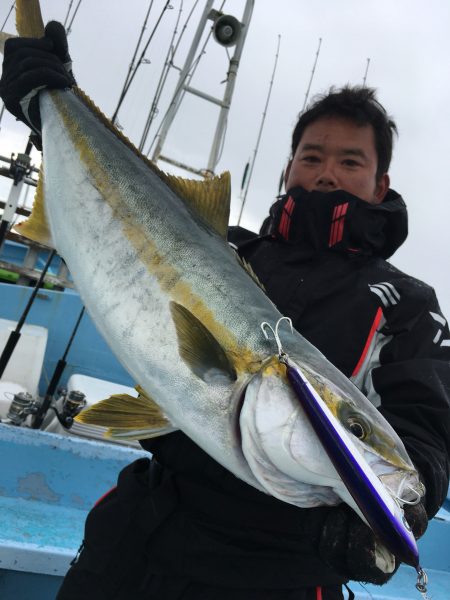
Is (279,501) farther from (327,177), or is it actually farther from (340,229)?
(327,177)

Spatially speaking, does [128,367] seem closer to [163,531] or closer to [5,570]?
[163,531]

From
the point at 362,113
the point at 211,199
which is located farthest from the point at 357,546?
the point at 362,113

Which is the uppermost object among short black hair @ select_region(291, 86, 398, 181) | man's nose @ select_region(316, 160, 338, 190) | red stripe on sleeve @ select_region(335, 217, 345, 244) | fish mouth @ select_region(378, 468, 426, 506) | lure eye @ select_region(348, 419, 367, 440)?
short black hair @ select_region(291, 86, 398, 181)

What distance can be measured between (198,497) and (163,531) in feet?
0.52

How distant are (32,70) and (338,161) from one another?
4.30 ft

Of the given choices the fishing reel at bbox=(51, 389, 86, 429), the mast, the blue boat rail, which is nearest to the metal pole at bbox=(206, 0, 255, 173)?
the mast

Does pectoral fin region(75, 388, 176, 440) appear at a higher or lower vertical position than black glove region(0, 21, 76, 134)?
lower

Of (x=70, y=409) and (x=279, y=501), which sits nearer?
(x=279, y=501)

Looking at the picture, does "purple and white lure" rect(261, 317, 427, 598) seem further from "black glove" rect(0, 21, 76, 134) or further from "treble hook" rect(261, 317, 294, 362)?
"black glove" rect(0, 21, 76, 134)

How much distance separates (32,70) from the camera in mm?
1886

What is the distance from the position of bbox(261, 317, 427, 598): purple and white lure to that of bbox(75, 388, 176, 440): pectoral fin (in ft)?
1.57

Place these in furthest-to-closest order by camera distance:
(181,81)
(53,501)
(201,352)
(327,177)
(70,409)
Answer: (181,81)
(70,409)
(53,501)
(327,177)
(201,352)

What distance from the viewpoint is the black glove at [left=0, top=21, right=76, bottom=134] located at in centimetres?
190

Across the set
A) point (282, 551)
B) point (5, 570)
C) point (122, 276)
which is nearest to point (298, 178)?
point (122, 276)
